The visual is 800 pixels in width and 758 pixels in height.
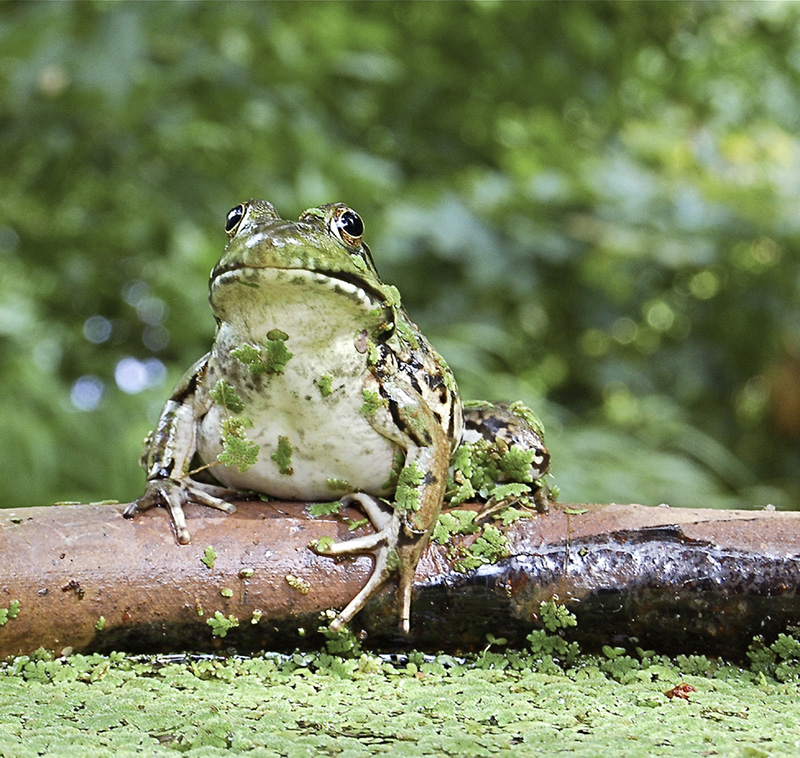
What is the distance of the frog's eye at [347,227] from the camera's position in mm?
1858

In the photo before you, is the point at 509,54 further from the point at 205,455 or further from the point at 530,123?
the point at 205,455

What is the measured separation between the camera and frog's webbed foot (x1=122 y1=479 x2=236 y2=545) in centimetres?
186

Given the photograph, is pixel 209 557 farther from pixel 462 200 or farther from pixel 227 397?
pixel 462 200

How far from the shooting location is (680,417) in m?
5.87

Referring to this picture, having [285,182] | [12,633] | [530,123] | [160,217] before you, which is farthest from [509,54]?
[12,633]

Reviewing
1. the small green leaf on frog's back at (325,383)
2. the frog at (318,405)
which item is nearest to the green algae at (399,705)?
the frog at (318,405)

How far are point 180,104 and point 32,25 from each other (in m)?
0.82

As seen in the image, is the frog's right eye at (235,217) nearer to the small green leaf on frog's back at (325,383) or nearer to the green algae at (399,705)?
the small green leaf on frog's back at (325,383)

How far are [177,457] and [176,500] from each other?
19 cm

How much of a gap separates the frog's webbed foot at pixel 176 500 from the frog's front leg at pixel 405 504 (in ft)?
0.98

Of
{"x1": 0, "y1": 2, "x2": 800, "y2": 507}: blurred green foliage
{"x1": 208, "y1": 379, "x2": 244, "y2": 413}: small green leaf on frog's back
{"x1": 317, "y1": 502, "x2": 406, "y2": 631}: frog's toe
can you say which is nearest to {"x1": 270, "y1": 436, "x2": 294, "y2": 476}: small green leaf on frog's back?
{"x1": 208, "y1": 379, "x2": 244, "y2": 413}: small green leaf on frog's back

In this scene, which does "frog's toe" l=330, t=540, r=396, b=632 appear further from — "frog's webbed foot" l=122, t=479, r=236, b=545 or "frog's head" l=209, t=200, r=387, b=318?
"frog's head" l=209, t=200, r=387, b=318

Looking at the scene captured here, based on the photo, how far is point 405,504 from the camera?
6.05ft

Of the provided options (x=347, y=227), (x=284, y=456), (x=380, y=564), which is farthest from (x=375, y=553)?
(x=347, y=227)
